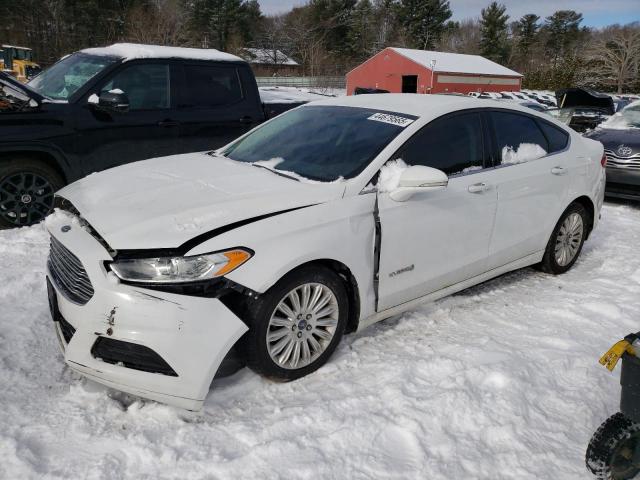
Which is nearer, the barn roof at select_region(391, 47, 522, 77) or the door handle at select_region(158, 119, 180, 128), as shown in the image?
the door handle at select_region(158, 119, 180, 128)

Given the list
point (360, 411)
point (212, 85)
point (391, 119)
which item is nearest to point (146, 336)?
point (360, 411)

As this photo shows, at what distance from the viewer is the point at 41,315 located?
350 centimetres

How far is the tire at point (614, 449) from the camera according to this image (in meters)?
2.14

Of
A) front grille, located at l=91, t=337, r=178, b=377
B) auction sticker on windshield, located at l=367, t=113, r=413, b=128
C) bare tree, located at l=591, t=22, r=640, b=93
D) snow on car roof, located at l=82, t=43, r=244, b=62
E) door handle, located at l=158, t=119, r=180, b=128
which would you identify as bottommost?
front grille, located at l=91, t=337, r=178, b=377

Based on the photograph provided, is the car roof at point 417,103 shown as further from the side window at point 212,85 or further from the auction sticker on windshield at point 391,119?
the side window at point 212,85

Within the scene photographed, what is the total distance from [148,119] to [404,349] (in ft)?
12.8

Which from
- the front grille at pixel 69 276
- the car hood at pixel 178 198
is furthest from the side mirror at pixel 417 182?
the front grille at pixel 69 276

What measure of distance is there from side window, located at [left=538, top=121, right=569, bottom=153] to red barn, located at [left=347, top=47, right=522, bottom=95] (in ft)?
84.2

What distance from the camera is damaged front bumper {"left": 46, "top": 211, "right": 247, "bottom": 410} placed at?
242cm

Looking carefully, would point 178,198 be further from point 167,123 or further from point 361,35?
point 361,35

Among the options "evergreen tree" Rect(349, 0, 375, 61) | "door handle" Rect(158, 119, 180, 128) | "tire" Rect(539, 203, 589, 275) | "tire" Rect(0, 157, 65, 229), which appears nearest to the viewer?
"tire" Rect(539, 203, 589, 275)

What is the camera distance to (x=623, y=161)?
25.5 ft

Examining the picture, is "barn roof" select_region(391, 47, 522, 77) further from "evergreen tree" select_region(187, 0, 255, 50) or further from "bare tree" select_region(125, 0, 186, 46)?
"evergreen tree" select_region(187, 0, 255, 50)

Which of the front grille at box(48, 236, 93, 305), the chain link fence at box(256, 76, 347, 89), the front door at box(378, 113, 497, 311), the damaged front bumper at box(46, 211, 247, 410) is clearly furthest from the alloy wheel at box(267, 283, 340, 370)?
the chain link fence at box(256, 76, 347, 89)
